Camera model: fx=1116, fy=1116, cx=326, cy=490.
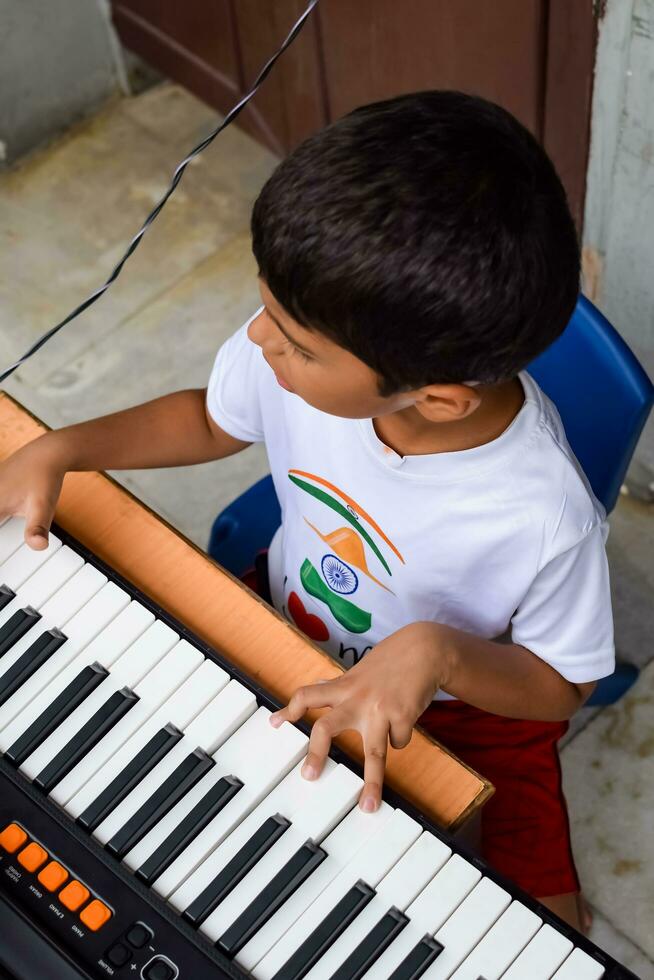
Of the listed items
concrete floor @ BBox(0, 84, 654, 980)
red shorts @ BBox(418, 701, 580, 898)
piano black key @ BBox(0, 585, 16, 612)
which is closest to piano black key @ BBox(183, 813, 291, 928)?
piano black key @ BBox(0, 585, 16, 612)

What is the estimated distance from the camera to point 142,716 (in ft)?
3.31

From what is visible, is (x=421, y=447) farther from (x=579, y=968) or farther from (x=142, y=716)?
(x=579, y=968)

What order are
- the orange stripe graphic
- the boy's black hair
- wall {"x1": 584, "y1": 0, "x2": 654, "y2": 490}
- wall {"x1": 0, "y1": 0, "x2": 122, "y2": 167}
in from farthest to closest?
wall {"x1": 0, "y1": 0, "x2": 122, "y2": 167} < wall {"x1": 584, "y1": 0, "x2": 654, "y2": 490} < the orange stripe graphic < the boy's black hair

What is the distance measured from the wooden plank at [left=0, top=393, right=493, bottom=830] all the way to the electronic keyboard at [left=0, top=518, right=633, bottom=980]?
43 mm

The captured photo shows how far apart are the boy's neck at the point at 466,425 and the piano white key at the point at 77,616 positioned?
33 cm

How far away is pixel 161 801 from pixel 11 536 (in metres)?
0.33

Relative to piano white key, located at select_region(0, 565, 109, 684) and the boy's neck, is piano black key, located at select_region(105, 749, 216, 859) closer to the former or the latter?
piano white key, located at select_region(0, 565, 109, 684)

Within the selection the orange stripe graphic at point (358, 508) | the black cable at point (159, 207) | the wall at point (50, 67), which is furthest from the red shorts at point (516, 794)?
the wall at point (50, 67)

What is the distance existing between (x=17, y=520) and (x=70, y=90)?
7.39 feet

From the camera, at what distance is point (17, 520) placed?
1.14m

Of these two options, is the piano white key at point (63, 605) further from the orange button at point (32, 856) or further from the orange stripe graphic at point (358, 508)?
the orange stripe graphic at point (358, 508)

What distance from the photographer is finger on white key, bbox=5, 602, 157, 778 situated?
101 centimetres

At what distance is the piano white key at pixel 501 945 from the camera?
882 mm

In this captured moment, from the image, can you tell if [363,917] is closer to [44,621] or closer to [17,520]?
[44,621]
